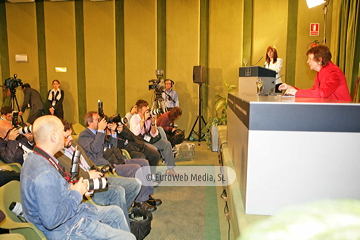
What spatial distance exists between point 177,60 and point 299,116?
21.5 feet

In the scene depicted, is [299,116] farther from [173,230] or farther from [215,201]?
[215,201]

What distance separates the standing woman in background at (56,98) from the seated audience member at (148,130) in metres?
4.36

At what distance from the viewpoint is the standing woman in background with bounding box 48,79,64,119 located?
8.29m

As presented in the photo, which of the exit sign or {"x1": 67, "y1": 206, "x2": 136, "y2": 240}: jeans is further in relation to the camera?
the exit sign

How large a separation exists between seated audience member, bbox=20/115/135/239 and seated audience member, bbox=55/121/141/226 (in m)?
0.61

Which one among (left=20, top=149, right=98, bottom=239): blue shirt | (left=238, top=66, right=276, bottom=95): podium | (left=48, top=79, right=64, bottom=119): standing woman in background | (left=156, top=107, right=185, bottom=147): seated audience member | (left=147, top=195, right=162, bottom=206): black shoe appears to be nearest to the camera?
(left=20, top=149, right=98, bottom=239): blue shirt

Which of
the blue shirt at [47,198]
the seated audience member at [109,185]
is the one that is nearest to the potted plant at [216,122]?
the seated audience member at [109,185]

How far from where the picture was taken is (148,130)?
4.76 meters

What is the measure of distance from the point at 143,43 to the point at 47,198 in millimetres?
6915

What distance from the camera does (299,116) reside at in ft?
5.82

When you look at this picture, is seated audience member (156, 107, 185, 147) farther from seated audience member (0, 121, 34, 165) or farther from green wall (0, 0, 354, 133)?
seated audience member (0, 121, 34, 165)

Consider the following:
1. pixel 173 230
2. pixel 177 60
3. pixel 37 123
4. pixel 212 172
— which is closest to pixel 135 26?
pixel 177 60

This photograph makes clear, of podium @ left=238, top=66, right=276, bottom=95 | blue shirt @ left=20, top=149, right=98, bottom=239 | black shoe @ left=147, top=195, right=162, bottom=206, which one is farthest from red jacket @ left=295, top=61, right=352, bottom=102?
black shoe @ left=147, top=195, right=162, bottom=206

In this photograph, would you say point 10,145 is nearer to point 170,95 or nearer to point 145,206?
point 145,206
